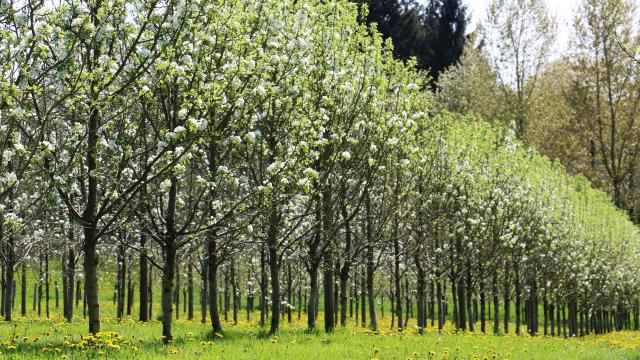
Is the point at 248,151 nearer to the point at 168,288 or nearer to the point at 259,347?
the point at 168,288

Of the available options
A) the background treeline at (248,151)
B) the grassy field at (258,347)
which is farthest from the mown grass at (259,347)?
the background treeline at (248,151)

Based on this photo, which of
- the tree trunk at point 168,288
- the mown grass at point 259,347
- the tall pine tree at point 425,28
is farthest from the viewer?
the tall pine tree at point 425,28

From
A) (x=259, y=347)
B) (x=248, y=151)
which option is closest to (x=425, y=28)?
(x=248, y=151)

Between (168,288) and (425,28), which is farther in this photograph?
(425,28)

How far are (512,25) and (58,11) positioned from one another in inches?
1794

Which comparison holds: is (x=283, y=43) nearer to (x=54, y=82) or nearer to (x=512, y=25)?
(x=54, y=82)

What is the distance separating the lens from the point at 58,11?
9.35 m

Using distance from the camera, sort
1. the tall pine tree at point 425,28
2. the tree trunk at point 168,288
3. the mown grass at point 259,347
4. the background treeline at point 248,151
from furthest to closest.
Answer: the tall pine tree at point 425,28 < the tree trunk at point 168,288 < the mown grass at point 259,347 < the background treeline at point 248,151

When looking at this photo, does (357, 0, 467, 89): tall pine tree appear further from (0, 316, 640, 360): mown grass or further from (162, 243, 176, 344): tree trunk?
(162, 243, 176, 344): tree trunk

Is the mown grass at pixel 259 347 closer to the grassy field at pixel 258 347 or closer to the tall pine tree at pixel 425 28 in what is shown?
the grassy field at pixel 258 347

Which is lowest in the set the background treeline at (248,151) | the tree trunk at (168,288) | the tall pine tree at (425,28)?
the tree trunk at (168,288)

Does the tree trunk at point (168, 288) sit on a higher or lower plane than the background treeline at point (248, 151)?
lower

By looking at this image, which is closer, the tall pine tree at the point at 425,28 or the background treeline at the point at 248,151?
the background treeline at the point at 248,151

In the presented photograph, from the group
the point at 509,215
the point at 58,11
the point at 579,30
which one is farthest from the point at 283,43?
the point at 579,30
